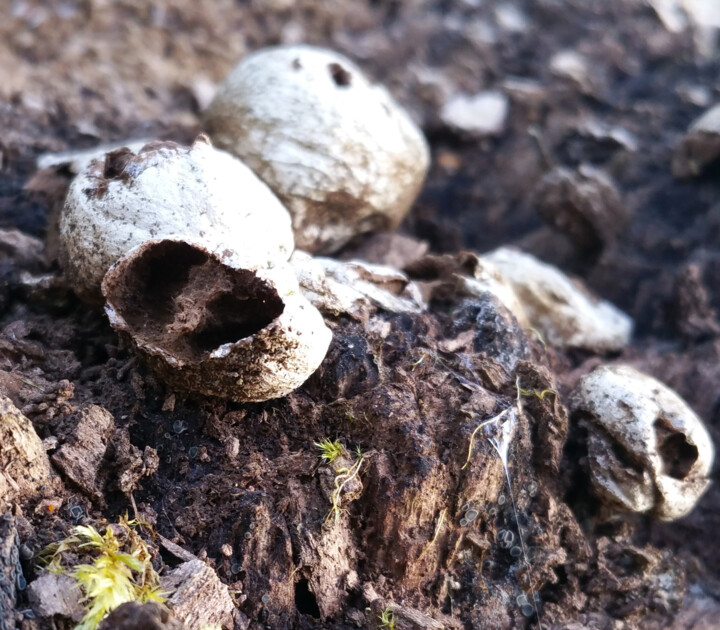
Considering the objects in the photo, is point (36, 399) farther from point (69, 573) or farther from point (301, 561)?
point (301, 561)

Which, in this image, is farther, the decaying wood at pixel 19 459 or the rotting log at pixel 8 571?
the decaying wood at pixel 19 459

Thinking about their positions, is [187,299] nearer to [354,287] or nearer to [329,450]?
[329,450]

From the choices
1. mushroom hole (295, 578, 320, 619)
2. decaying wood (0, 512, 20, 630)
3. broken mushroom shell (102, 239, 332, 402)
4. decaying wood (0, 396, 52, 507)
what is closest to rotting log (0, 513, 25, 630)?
decaying wood (0, 512, 20, 630)

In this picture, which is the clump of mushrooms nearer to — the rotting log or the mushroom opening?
the mushroom opening

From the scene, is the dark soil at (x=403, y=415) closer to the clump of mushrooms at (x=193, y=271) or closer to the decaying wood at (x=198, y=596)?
the decaying wood at (x=198, y=596)

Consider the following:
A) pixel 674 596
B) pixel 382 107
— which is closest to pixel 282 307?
pixel 382 107

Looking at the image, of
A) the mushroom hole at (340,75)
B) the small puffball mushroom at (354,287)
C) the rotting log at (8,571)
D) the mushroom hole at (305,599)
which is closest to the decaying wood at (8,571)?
the rotting log at (8,571)
